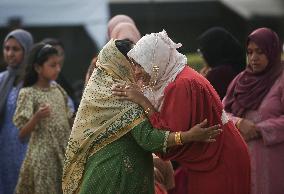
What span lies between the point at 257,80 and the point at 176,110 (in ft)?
5.04

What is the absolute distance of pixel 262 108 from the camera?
5461 mm

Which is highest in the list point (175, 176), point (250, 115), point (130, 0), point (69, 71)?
point (130, 0)

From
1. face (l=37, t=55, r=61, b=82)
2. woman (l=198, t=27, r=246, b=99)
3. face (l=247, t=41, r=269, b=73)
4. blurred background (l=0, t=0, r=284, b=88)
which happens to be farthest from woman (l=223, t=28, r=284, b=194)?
blurred background (l=0, t=0, r=284, b=88)

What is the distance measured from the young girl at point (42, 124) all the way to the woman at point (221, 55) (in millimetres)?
1215

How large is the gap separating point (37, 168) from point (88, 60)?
27.2ft

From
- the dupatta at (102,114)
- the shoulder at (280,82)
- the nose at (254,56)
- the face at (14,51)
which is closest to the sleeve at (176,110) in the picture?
the dupatta at (102,114)

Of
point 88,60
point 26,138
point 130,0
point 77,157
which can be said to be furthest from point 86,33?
point 77,157

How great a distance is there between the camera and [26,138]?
6414 mm

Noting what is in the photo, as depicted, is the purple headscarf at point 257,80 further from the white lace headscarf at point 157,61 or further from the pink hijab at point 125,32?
the white lace headscarf at point 157,61

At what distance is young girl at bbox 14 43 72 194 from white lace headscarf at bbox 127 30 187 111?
1.97 m

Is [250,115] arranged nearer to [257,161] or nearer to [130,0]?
[257,161]

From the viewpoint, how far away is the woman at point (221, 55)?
6227 mm

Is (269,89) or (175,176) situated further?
(269,89)

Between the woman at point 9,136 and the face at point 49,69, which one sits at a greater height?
the face at point 49,69
